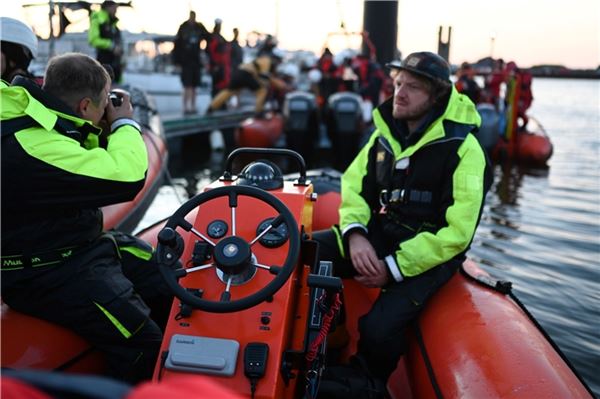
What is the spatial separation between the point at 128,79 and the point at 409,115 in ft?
34.3

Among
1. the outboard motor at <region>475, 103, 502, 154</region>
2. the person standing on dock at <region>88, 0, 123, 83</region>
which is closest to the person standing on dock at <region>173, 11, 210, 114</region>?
the person standing on dock at <region>88, 0, 123, 83</region>

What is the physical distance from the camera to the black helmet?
2.57 meters

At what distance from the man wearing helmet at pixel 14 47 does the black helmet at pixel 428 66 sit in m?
1.89

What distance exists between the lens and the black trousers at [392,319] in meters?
2.35

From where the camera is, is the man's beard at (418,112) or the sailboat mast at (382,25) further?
the sailboat mast at (382,25)

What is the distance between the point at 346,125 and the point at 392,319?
720cm

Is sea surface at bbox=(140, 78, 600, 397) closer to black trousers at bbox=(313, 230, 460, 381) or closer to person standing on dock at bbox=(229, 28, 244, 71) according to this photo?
black trousers at bbox=(313, 230, 460, 381)

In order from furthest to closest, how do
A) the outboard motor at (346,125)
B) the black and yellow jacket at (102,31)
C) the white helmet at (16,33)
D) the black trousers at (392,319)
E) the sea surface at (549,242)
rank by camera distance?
1. the outboard motor at (346,125)
2. the black and yellow jacket at (102,31)
3. the sea surface at (549,242)
4. the white helmet at (16,33)
5. the black trousers at (392,319)

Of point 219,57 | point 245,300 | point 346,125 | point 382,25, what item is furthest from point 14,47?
point 382,25

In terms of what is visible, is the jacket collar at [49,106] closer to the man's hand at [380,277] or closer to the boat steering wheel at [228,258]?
the boat steering wheel at [228,258]

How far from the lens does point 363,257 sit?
2.51m

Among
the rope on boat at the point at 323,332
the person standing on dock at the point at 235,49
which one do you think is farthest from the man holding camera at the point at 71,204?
the person standing on dock at the point at 235,49

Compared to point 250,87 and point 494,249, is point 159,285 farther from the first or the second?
point 250,87

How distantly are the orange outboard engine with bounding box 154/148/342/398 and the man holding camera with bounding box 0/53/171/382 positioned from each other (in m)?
0.22
